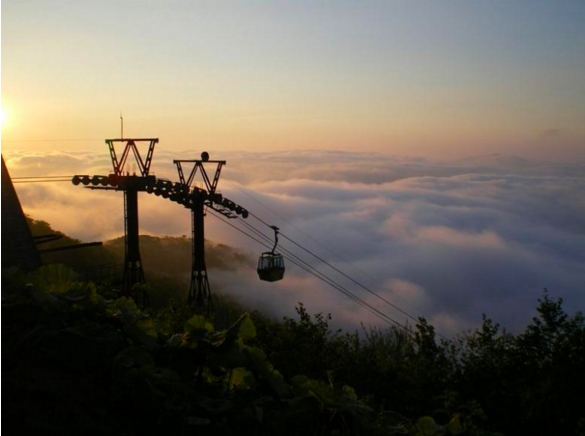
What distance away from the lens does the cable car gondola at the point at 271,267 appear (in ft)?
99.3

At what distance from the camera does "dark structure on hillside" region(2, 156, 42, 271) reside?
325 inches

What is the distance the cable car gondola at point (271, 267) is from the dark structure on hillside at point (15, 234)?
A: 2162 centimetres

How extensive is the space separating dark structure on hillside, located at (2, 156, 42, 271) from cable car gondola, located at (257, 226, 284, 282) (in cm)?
2162

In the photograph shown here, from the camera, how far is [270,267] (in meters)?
30.5

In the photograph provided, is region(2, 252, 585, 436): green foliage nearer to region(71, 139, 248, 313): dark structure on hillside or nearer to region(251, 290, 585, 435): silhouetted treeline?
region(251, 290, 585, 435): silhouetted treeline

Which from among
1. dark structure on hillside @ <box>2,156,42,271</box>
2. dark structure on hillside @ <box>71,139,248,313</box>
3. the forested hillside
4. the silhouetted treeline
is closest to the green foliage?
the forested hillside

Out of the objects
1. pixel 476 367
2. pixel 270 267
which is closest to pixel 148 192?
pixel 270 267

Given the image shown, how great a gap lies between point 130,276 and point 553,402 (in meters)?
19.9

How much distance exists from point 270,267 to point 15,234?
22340 mm

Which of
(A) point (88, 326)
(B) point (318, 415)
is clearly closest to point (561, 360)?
(B) point (318, 415)

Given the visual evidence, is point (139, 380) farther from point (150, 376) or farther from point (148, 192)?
point (148, 192)

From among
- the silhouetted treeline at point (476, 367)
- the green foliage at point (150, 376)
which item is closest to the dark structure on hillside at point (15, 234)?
the green foliage at point (150, 376)

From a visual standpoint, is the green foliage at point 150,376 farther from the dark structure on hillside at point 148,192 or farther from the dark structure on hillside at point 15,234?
the dark structure on hillside at point 148,192

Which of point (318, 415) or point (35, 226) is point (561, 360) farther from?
point (35, 226)
